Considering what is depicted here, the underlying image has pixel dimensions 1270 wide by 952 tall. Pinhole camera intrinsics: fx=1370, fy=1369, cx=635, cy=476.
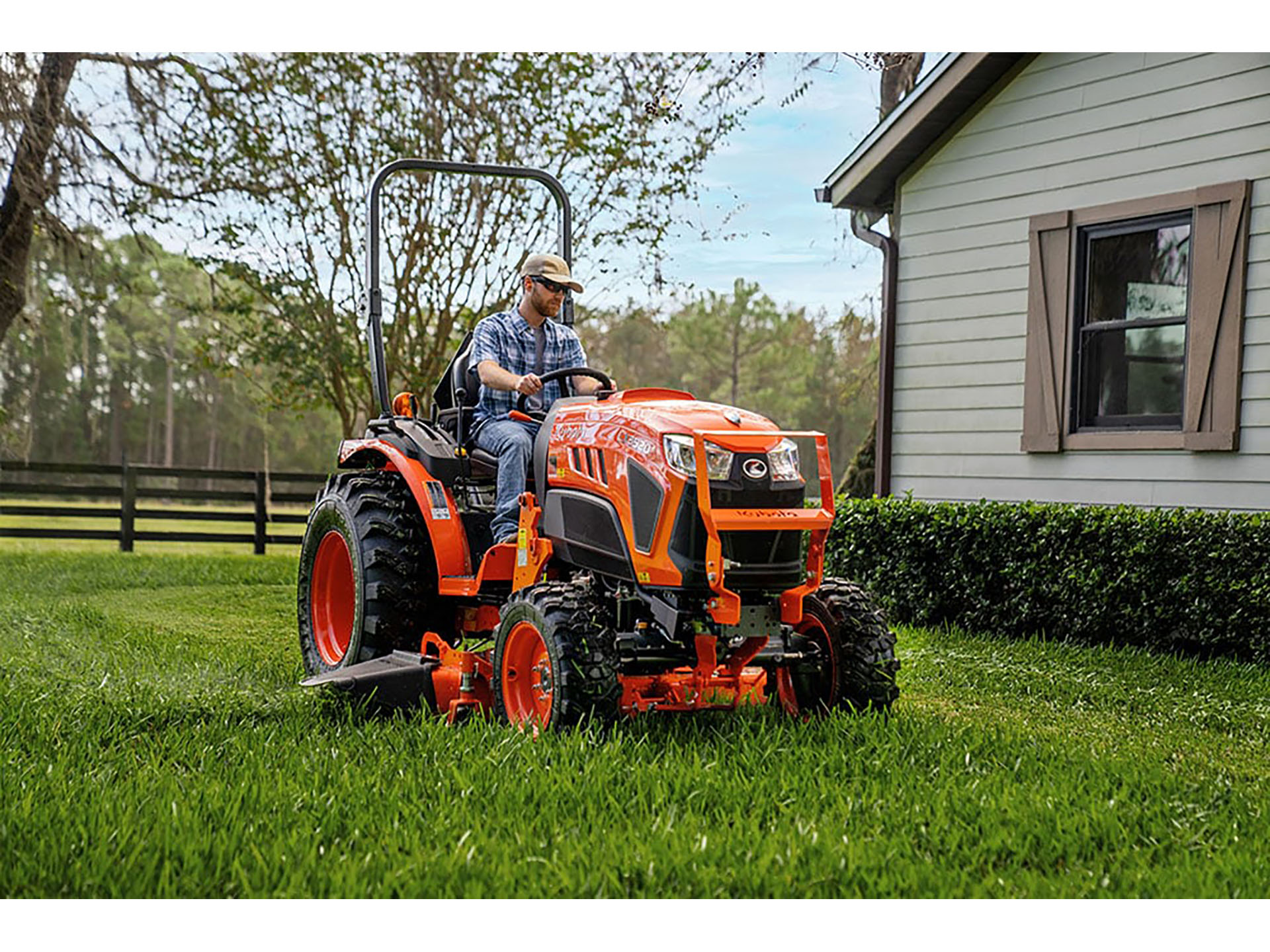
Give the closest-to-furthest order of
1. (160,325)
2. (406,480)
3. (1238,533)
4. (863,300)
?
(406,480) < (1238,533) < (863,300) < (160,325)

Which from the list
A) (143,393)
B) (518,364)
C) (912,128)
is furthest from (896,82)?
(143,393)

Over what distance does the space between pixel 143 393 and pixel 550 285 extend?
39.2 metres

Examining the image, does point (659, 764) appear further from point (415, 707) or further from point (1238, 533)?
point (1238, 533)


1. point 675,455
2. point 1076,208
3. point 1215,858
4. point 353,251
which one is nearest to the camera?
point 1215,858

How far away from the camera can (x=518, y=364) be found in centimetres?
552

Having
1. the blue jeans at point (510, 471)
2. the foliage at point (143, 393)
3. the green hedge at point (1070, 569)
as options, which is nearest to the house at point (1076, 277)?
the green hedge at point (1070, 569)

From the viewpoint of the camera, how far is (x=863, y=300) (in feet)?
58.7

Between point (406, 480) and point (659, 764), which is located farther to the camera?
point (406, 480)

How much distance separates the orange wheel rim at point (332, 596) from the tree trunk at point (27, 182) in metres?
6.83

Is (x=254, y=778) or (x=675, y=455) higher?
(x=675, y=455)

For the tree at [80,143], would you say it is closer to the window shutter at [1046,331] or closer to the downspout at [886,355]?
the downspout at [886,355]

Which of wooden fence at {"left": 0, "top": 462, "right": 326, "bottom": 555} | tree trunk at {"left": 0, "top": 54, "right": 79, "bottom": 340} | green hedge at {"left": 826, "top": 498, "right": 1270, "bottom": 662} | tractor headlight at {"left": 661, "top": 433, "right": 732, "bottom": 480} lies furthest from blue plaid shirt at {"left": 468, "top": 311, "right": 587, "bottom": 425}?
wooden fence at {"left": 0, "top": 462, "right": 326, "bottom": 555}

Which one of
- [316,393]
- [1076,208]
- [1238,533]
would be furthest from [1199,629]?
[316,393]

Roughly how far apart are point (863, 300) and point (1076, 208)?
32.0 ft
